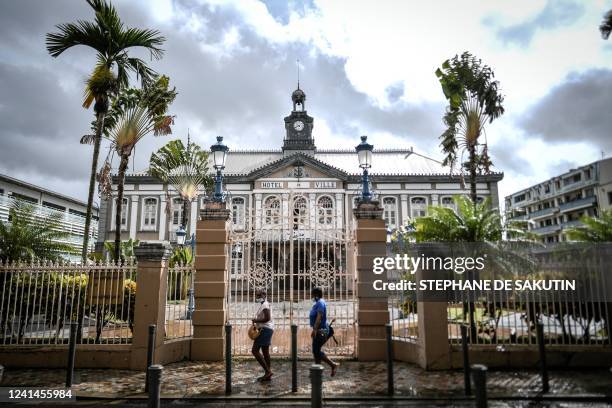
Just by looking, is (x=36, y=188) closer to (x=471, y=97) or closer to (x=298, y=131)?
(x=298, y=131)

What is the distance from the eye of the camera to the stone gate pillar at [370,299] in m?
8.45

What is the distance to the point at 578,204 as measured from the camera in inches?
1815

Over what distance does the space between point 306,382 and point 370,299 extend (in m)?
2.33

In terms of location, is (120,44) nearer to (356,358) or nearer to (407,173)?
(356,358)

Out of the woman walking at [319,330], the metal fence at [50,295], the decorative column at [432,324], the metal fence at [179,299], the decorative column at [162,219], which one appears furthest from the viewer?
the decorative column at [162,219]

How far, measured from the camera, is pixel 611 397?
→ 6012 millimetres

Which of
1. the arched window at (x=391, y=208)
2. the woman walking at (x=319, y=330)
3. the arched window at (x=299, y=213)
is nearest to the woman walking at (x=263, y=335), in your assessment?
the woman walking at (x=319, y=330)

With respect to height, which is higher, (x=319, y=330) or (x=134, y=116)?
(x=134, y=116)

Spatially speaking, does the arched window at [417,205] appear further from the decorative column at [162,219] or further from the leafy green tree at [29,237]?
the leafy green tree at [29,237]

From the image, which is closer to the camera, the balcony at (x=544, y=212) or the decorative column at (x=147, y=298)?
the decorative column at (x=147, y=298)

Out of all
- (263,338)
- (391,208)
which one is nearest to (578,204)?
(391,208)

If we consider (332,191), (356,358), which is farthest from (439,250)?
(332,191)

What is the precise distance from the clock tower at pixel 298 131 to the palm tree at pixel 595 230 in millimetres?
29622

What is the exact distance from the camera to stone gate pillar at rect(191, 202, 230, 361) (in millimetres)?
8570
